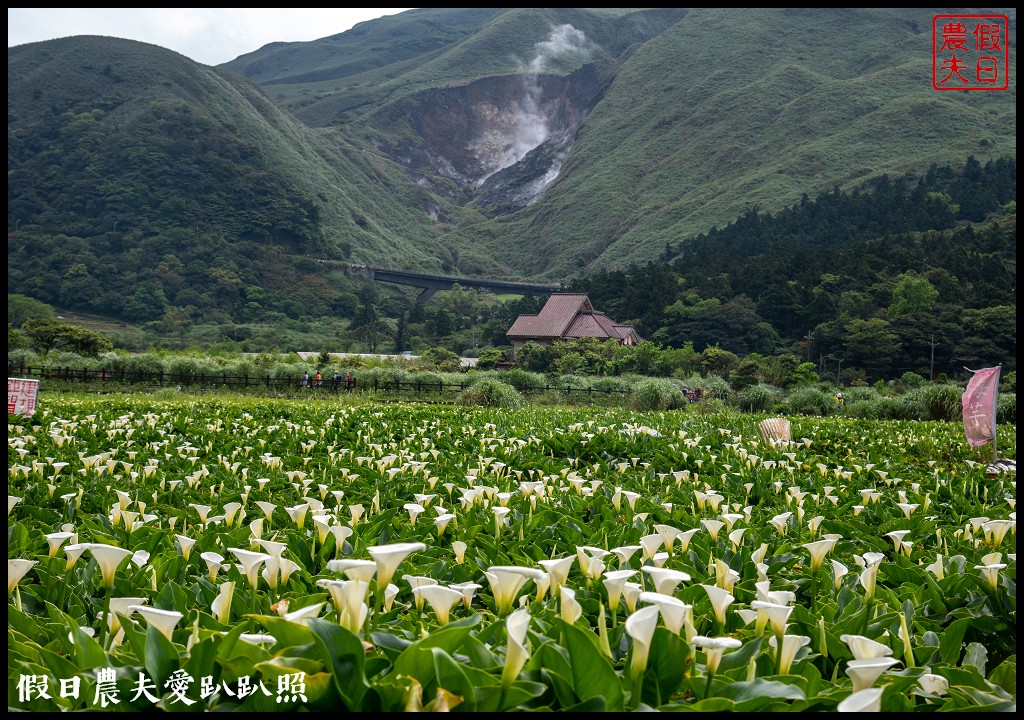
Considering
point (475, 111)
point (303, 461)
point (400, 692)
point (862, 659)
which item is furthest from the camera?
point (475, 111)

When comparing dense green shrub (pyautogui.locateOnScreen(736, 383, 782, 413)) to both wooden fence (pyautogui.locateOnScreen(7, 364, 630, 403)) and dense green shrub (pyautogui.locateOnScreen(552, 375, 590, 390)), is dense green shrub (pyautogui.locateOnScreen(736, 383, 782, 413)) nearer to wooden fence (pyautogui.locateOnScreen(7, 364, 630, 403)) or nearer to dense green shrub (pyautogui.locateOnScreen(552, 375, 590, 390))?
wooden fence (pyautogui.locateOnScreen(7, 364, 630, 403))

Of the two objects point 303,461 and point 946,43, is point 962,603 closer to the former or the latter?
point 303,461

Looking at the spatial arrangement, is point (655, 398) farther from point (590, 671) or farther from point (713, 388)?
point (590, 671)

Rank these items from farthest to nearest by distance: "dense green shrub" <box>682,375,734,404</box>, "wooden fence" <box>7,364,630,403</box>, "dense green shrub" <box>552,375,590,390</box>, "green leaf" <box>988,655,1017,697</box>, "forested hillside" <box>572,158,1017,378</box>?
"forested hillside" <box>572,158,1017,378</box>, "dense green shrub" <box>552,375,590,390</box>, "dense green shrub" <box>682,375,734,404</box>, "wooden fence" <box>7,364,630,403</box>, "green leaf" <box>988,655,1017,697</box>

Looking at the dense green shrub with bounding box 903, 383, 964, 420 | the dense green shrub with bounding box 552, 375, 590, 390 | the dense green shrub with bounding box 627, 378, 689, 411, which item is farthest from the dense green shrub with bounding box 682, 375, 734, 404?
the dense green shrub with bounding box 903, 383, 964, 420

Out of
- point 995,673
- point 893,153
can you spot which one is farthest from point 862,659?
point 893,153

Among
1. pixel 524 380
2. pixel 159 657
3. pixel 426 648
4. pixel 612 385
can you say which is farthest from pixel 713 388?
pixel 159 657
